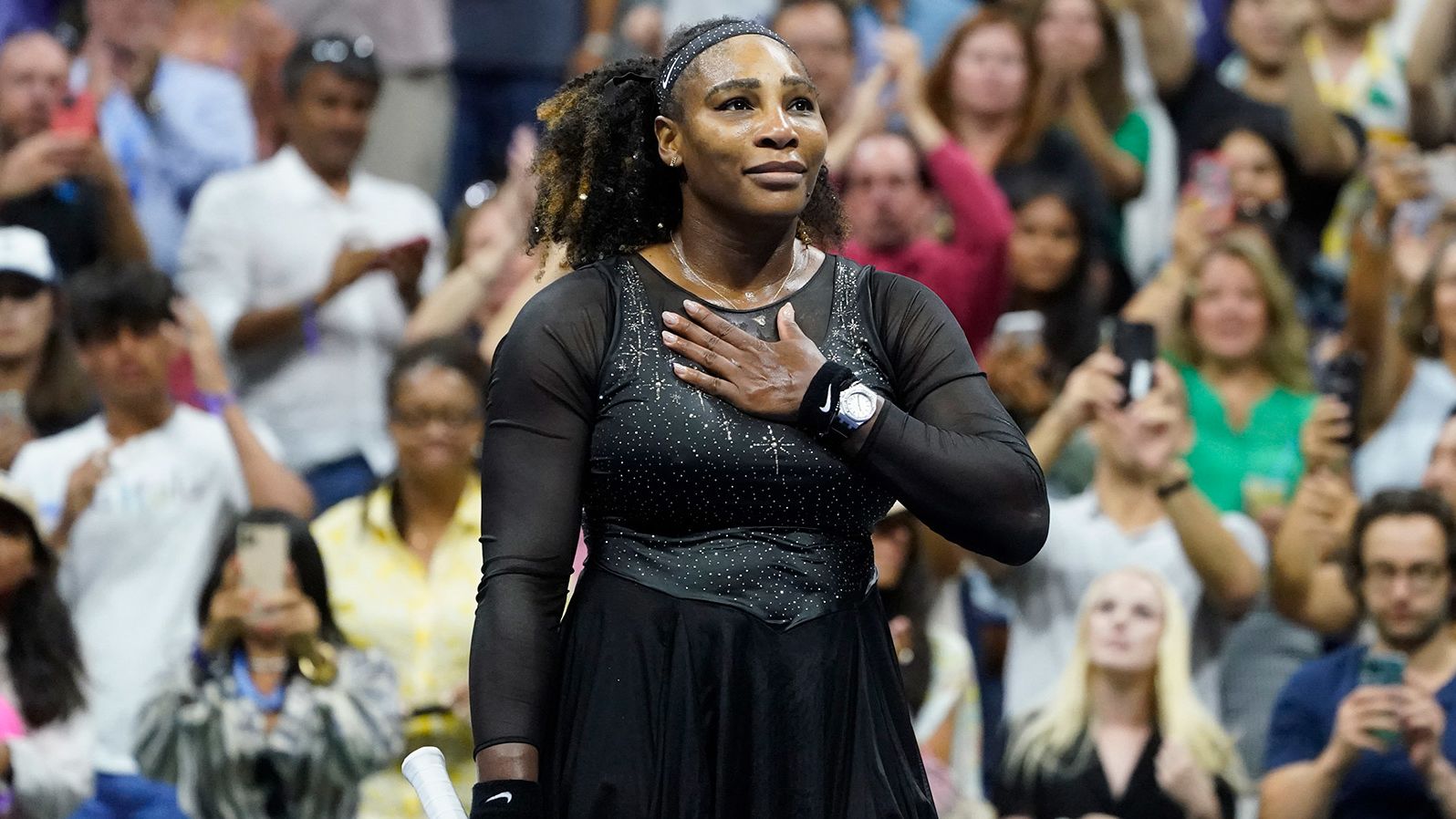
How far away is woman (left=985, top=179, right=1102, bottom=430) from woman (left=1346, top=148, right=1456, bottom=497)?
0.78 m

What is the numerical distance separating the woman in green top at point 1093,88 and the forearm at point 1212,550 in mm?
2092

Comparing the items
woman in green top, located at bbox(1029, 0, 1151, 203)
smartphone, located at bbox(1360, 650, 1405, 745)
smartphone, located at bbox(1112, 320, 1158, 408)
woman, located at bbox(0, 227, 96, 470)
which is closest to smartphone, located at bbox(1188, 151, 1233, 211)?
woman in green top, located at bbox(1029, 0, 1151, 203)

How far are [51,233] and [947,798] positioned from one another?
10.5 ft

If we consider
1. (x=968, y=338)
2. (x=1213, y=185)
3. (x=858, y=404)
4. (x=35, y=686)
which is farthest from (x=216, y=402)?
(x=858, y=404)

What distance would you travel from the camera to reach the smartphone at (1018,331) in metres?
5.98

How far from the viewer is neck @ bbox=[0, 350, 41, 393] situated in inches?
231

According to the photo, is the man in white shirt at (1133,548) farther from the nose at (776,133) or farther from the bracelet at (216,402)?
the nose at (776,133)

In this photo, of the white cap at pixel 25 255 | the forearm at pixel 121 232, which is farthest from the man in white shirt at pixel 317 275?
the white cap at pixel 25 255

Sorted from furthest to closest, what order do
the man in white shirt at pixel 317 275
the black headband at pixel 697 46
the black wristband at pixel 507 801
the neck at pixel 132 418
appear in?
the man in white shirt at pixel 317 275 → the neck at pixel 132 418 → the black headband at pixel 697 46 → the black wristband at pixel 507 801

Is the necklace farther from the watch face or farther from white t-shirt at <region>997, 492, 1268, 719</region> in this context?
white t-shirt at <region>997, 492, 1268, 719</region>

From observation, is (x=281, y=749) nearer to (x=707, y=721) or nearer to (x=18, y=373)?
(x=18, y=373)

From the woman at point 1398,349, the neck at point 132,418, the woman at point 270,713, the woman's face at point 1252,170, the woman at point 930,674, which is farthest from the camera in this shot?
the woman's face at point 1252,170

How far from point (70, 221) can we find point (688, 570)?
4.35 metres

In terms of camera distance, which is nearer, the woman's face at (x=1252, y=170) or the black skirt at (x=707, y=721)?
the black skirt at (x=707, y=721)
